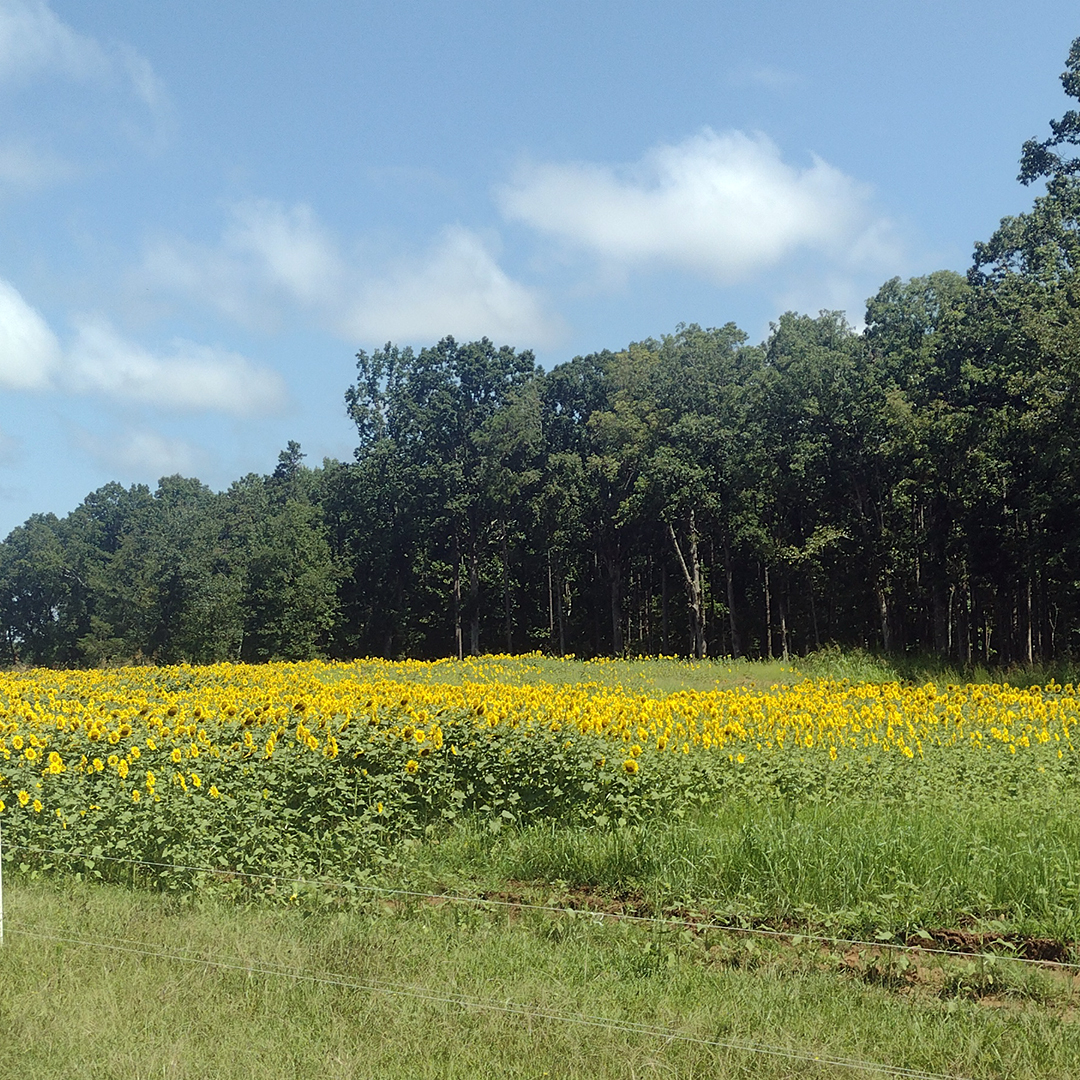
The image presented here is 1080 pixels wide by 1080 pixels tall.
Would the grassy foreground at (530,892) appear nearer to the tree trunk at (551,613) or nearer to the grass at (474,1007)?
the grass at (474,1007)

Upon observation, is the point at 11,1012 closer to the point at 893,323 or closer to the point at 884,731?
the point at 884,731

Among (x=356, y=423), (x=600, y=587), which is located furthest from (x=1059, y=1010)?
(x=356, y=423)

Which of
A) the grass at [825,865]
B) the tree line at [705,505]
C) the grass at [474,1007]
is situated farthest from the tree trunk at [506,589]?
the grass at [474,1007]

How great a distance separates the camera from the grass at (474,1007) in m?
4.16

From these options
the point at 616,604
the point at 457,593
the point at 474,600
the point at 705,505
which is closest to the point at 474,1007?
the point at 705,505

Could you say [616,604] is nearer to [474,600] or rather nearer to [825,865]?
[474,600]

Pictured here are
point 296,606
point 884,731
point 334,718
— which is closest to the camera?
point 334,718

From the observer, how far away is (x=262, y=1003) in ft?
15.6

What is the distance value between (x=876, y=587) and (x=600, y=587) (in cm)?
1732

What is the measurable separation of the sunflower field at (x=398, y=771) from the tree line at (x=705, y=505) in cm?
1603

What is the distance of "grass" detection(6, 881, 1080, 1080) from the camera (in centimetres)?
416

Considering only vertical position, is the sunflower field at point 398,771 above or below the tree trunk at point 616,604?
below

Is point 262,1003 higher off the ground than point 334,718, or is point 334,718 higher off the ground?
point 334,718

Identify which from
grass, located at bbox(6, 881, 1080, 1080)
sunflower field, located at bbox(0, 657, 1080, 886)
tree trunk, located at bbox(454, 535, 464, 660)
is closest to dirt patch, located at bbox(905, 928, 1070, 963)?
grass, located at bbox(6, 881, 1080, 1080)
